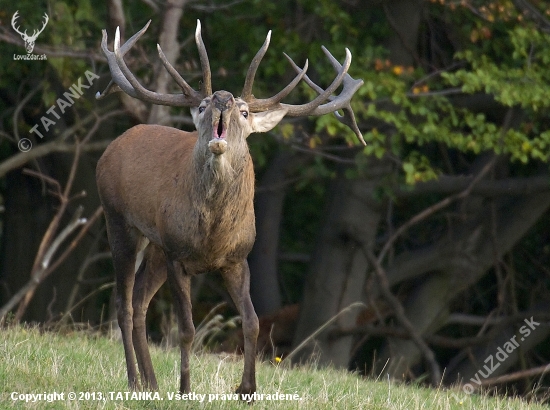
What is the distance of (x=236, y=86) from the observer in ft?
43.2

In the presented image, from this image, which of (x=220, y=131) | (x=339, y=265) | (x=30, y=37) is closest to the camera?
(x=220, y=131)

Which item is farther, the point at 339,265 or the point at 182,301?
the point at 339,265

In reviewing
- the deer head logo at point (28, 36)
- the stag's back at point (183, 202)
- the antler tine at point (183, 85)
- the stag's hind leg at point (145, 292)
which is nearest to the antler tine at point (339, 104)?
the stag's back at point (183, 202)

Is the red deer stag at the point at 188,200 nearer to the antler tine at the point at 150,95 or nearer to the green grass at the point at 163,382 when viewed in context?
the antler tine at the point at 150,95

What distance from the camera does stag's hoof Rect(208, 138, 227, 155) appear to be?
5664 millimetres

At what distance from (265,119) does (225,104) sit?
550 mm

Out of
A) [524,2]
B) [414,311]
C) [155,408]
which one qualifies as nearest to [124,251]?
[155,408]

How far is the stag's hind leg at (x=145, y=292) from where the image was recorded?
6836mm

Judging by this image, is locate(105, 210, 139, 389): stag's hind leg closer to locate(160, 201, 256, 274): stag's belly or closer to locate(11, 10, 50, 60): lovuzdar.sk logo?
locate(160, 201, 256, 274): stag's belly

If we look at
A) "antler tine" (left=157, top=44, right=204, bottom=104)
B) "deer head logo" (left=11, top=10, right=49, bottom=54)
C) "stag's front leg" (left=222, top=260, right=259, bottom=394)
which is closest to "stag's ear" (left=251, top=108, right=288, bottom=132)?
"antler tine" (left=157, top=44, right=204, bottom=104)

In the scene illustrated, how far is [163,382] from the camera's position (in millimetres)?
6895

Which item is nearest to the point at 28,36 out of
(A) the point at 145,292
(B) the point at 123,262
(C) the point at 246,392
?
(B) the point at 123,262

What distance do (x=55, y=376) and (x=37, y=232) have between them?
9.62 meters

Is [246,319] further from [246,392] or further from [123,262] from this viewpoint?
[123,262]
